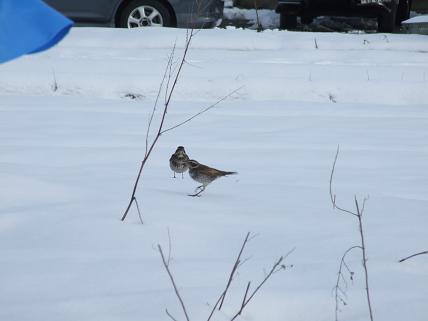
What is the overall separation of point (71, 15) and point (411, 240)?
9.55 m

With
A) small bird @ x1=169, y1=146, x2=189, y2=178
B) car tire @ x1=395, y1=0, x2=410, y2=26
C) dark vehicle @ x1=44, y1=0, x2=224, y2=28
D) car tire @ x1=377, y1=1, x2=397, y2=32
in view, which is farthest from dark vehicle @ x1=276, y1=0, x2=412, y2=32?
small bird @ x1=169, y1=146, x2=189, y2=178

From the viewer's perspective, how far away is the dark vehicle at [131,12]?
41.1 ft

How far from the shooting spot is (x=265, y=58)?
1001cm

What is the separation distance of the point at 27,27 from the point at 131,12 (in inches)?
409

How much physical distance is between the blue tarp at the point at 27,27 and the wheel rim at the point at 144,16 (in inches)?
404

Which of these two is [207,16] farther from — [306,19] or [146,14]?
[306,19]

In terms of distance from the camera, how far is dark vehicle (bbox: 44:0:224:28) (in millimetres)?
12523

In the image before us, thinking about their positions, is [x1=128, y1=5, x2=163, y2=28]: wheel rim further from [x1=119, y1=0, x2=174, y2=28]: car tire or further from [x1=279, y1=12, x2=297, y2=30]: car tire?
[x1=279, y1=12, x2=297, y2=30]: car tire

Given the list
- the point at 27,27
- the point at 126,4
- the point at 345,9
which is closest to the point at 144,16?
the point at 126,4

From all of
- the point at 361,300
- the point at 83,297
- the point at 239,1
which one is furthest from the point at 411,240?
the point at 239,1

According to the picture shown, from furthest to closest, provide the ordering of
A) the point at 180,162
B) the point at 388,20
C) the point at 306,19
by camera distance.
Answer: the point at 306,19 < the point at 388,20 < the point at 180,162

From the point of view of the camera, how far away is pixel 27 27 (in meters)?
2.58

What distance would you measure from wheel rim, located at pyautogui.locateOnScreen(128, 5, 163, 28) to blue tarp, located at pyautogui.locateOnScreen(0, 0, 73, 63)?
33.7 feet

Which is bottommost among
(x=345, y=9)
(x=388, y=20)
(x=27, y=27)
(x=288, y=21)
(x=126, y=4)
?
(x=288, y=21)
